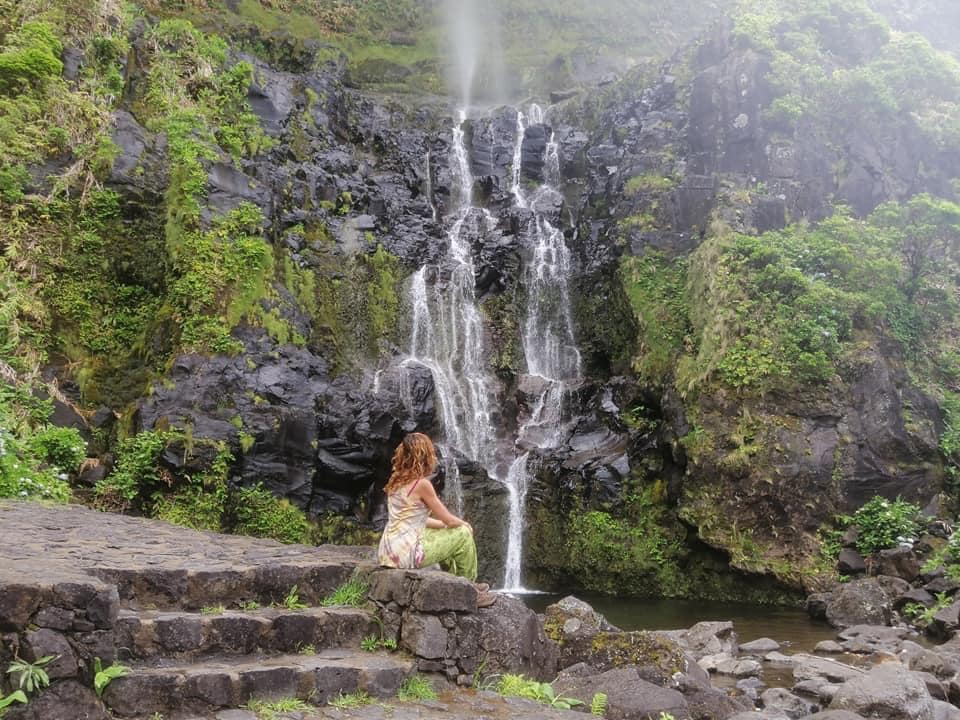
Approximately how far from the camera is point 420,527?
→ 566cm

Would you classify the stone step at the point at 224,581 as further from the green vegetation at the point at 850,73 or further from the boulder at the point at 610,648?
the green vegetation at the point at 850,73

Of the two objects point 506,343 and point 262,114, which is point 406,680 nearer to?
point 506,343

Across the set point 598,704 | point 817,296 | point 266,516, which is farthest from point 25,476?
point 817,296

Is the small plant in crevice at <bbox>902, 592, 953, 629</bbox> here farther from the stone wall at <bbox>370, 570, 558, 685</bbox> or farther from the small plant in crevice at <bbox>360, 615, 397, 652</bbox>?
the small plant in crevice at <bbox>360, 615, 397, 652</bbox>

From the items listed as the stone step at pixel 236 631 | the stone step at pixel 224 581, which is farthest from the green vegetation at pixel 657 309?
the stone step at pixel 236 631

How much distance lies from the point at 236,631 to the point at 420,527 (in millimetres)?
1578

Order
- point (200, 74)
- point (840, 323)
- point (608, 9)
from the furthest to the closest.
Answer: point (608, 9) < point (200, 74) < point (840, 323)

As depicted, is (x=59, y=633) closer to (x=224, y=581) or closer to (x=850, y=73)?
(x=224, y=581)

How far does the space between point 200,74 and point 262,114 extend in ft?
5.27

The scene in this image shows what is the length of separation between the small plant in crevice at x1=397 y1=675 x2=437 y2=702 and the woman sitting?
2.69 ft

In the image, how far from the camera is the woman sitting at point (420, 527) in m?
5.57

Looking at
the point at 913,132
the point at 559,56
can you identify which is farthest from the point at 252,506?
the point at 559,56

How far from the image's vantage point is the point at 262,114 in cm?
1753

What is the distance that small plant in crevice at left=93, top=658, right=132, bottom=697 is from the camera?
3646 millimetres
